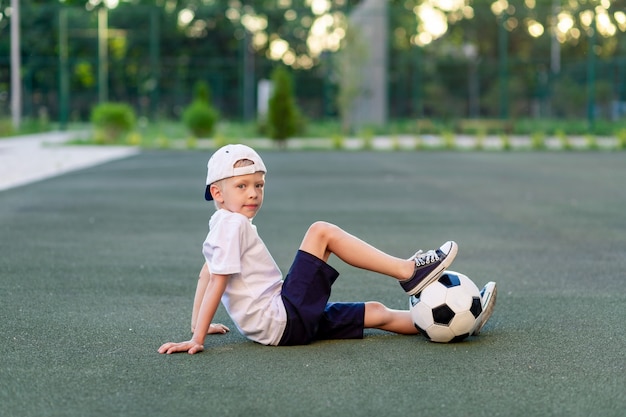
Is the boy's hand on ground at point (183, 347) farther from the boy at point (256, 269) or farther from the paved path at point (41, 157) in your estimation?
the paved path at point (41, 157)

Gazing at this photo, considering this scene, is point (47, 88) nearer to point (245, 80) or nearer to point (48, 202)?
point (245, 80)

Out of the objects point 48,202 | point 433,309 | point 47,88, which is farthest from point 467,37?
point 433,309

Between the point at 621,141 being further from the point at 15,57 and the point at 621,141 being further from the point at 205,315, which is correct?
the point at 205,315

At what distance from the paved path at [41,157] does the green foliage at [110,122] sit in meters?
1.00

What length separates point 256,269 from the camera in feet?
14.5

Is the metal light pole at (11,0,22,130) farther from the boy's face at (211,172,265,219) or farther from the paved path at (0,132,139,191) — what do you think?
the boy's face at (211,172,265,219)

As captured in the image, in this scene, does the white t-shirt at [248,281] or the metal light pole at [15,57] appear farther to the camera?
the metal light pole at [15,57]

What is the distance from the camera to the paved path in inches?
619

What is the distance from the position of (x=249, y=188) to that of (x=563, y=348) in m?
1.52

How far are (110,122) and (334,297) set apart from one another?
21111mm

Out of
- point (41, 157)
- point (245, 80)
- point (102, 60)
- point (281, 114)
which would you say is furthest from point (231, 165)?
point (245, 80)

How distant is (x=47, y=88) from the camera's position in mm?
37000

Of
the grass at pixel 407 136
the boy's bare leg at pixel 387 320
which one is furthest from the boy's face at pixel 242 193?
the grass at pixel 407 136

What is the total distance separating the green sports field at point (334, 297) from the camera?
11.9 feet
